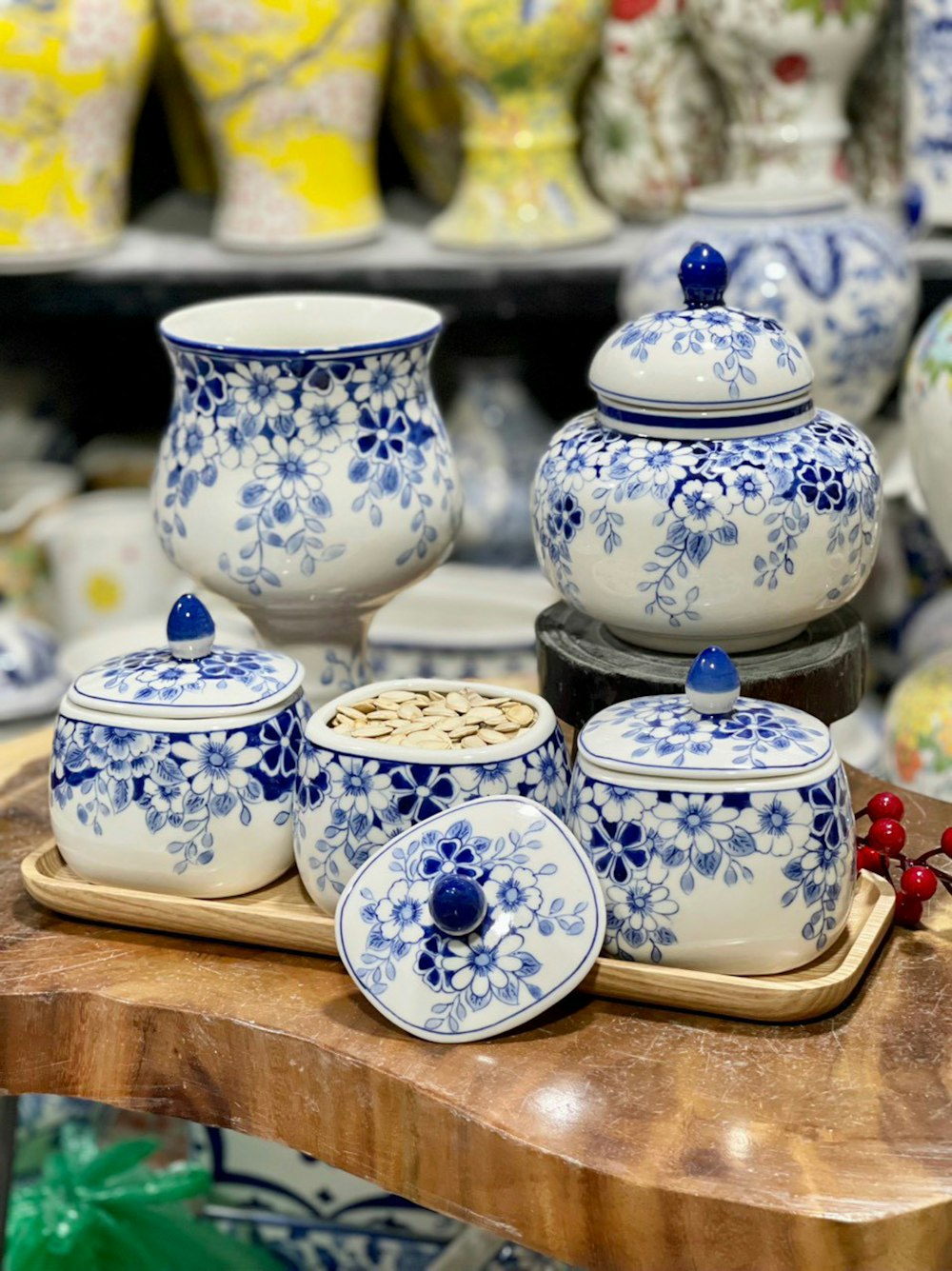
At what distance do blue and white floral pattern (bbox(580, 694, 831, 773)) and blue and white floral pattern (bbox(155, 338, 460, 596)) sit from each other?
0.21 m

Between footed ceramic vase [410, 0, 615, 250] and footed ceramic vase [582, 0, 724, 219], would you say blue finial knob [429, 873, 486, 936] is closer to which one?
footed ceramic vase [410, 0, 615, 250]

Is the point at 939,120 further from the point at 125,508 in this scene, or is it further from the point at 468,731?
the point at 468,731

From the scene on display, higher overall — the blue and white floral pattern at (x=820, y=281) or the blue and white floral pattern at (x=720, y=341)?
the blue and white floral pattern at (x=720, y=341)

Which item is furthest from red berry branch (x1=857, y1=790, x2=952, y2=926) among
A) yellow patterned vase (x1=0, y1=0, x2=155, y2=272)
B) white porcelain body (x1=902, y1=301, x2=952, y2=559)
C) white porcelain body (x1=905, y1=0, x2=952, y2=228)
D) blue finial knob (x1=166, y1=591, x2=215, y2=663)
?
yellow patterned vase (x1=0, y1=0, x2=155, y2=272)

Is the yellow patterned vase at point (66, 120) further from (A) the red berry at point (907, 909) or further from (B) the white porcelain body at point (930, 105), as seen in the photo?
(A) the red berry at point (907, 909)

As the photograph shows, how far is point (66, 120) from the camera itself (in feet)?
6.35

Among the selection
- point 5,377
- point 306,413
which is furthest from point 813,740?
point 5,377

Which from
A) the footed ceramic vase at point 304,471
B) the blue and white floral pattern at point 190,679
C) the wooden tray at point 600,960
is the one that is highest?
the footed ceramic vase at point 304,471

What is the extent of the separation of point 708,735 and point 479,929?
14 cm

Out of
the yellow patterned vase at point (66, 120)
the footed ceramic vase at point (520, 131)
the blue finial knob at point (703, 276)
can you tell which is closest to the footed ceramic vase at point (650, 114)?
the footed ceramic vase at point (520, 131)

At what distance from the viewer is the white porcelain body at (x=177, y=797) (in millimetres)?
886

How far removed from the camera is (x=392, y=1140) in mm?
812

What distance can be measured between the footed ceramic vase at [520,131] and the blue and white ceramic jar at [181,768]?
3.64ft

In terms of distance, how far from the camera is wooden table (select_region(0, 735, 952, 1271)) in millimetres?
730
